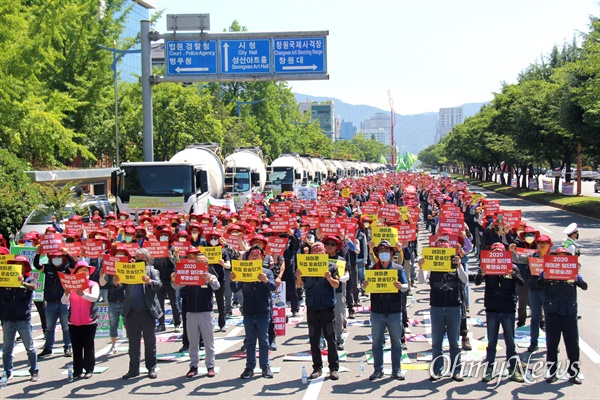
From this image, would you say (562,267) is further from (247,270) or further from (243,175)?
(243,175)

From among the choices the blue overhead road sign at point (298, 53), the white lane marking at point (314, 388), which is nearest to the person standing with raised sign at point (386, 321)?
the white lane marking at point (314, 388)

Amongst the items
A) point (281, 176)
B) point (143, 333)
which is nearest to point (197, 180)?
point (143, 333)

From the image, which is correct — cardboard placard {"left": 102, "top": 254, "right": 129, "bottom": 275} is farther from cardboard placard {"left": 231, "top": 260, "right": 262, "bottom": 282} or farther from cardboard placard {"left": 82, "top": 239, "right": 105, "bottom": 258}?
cardboard placard {"left": 231, "top": 260, "right": 262, "bottom": 282}

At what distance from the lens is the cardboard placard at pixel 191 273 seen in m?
9.94

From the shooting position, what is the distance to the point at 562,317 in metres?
9.34

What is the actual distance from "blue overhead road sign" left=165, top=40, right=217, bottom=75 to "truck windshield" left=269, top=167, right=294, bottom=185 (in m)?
20.8

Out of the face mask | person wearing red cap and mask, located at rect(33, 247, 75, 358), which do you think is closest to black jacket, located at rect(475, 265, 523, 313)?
the face mask

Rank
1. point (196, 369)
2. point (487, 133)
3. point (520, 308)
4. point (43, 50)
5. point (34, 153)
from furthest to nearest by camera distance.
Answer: point (487, 133) < point (34, 153) < point (43, 50) < point (520, 308) < point (196, 369)

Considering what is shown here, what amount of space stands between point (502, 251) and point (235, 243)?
5293 millimetres

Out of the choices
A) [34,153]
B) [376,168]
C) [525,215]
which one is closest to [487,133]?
[525,215]

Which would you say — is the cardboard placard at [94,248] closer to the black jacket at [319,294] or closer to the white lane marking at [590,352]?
the black jacket at [319,294]

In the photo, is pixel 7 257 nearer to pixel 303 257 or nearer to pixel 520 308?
pixel 303 257

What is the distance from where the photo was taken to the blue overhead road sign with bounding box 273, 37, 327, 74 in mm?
25000

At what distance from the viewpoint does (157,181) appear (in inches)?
934
